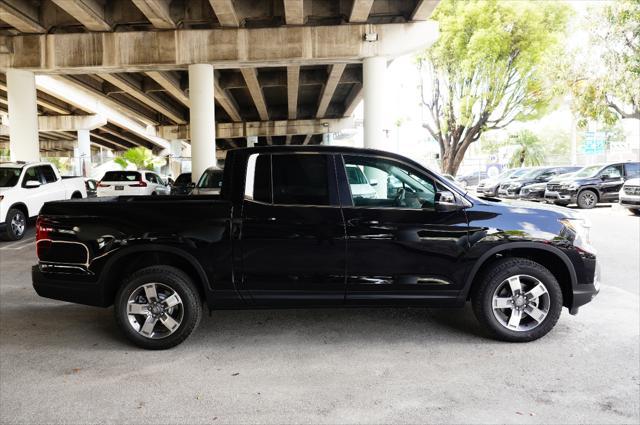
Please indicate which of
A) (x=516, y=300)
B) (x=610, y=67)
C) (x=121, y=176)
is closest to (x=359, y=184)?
(x=516, y=300)

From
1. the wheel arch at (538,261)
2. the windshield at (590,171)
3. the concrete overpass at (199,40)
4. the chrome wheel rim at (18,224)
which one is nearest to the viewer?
the wheel arch at (538,261)

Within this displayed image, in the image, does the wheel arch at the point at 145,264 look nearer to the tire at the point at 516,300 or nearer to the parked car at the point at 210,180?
the tire at the point at 516,300

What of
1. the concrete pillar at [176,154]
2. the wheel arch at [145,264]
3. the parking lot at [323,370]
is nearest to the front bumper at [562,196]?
the parking lot at [323,370]

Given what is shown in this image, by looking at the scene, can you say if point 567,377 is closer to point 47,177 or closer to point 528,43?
point 47,177

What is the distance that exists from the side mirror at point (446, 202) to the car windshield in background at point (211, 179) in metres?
9.12

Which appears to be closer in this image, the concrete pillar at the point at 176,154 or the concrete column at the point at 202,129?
the concrete column at the point at 202,129

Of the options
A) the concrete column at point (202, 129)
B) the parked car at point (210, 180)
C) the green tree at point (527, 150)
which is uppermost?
the green tree at point (527, 150)

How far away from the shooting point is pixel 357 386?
156 inches

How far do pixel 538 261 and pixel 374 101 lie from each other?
48.3ft

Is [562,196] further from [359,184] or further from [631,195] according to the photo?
[359,184]

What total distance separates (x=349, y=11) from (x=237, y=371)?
15.1 metres

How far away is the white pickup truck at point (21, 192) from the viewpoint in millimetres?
11750

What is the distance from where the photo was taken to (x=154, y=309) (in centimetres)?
472

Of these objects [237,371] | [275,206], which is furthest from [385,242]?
[237,371]
